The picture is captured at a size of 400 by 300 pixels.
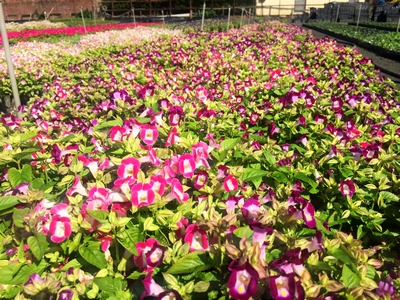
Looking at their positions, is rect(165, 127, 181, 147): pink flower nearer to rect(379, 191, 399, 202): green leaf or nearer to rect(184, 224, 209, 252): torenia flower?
rect(184, 224, 209, 252): torenia flower

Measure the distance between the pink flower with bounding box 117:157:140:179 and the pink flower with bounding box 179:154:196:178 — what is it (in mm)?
184

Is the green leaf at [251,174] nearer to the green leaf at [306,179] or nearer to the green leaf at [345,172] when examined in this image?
the green leaf at [306,179]

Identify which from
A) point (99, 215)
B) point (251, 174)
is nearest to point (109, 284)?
point (99, 215)

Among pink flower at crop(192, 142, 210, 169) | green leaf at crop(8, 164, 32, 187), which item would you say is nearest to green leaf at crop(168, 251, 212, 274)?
pink flower at crop(192, 142, 210, 169)

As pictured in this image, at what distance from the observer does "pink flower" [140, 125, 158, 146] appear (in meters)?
1.72

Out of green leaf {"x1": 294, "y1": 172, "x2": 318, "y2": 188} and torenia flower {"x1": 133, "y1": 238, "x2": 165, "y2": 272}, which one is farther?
green leaf {"x1": 294, "y1": 172, "x2": 318, "y2": 188}

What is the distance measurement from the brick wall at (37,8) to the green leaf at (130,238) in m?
40.4

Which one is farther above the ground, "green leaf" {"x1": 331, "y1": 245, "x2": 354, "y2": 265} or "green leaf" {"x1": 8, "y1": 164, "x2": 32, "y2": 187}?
"green leaf" {"x1": 8, "y1": 164, "x2": 32, "y2": 187}

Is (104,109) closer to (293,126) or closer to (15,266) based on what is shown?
(293,126)

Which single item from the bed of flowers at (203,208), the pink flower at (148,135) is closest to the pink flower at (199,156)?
the bed of flowers at (203,208)

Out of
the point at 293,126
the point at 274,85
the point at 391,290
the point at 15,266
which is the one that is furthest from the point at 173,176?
the point at 274,85

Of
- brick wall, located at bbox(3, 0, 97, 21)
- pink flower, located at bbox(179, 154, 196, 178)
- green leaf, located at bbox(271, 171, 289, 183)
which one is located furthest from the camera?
brick wall, located at bbox(3, 0, 97, 21)

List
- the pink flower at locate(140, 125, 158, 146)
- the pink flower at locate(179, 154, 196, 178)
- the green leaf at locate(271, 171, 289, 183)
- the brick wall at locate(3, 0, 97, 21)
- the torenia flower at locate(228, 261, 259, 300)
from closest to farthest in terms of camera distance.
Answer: the torenia flower at locate(228, 261, 259, 300) → the pink flower at locate(179, 154, 196, 178) → the pink flower at locate(140, 125, 158, 146) → the green leaf at locate(271, 171, 289, 183) → the brick wall at locate(3, 0, 97, 21)

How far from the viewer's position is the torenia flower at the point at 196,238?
1.18 meters
